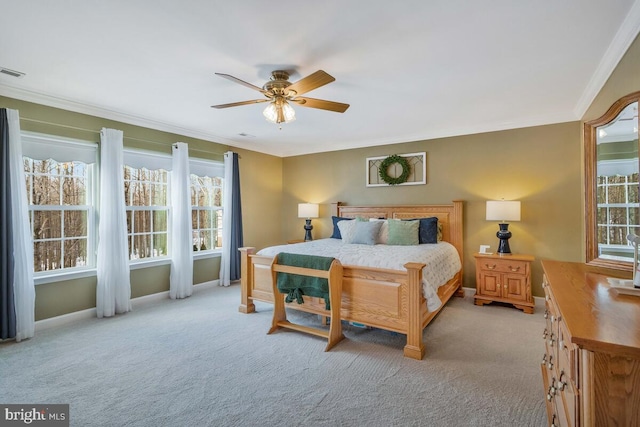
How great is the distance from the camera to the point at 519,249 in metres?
4.15

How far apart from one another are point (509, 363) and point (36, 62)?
4604mm

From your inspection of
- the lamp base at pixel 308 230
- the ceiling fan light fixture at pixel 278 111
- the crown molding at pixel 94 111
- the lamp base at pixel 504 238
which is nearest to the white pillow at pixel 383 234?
the lamp base at pixel 504 238

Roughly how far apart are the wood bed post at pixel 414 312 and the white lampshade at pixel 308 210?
10.2 feet

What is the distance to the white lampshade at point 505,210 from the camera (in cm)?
382

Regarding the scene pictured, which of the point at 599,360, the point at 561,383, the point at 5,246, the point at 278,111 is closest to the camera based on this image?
the point at 599,360

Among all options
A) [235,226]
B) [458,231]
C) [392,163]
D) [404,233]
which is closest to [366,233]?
[404,233]

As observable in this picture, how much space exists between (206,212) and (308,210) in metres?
1.77

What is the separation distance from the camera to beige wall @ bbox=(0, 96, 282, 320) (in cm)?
328

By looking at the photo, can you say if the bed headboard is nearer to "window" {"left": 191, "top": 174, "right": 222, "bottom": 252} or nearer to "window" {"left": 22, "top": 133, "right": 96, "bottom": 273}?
"window" {"left": 191, "top": 174, "right": 222, "bottom": 252}

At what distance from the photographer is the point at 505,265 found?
3840mm

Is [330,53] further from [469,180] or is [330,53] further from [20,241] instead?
[20,241]

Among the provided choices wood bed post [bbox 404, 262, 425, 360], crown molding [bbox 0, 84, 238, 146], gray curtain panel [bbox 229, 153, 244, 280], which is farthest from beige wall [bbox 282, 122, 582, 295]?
crown molding [bbox 0, 84, 238, 146]

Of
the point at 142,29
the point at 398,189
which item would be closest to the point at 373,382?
the point at 142,29

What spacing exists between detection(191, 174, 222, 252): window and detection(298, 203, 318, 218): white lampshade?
1.45m
